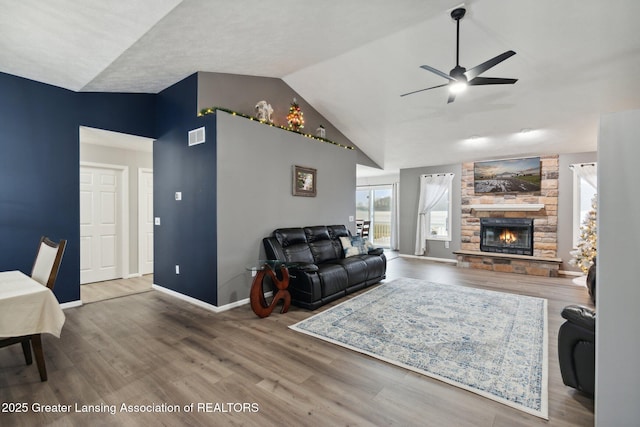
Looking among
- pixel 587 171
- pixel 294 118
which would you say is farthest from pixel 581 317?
pixel 587 171

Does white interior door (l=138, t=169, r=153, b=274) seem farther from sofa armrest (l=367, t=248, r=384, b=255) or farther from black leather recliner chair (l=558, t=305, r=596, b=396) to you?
black leather recliner chair (l=558, t=305, r=596, b=396)

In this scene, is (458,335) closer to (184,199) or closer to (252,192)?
(252,192)

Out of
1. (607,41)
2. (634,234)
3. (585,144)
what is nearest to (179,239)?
(634,234)

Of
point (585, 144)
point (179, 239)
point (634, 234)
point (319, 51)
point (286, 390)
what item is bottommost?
point (286, 390)

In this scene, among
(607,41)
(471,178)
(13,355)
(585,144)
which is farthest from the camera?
(471,178)

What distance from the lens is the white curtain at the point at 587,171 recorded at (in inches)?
223

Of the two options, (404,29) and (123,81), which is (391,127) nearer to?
(404,29)

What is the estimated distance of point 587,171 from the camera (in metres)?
5.73

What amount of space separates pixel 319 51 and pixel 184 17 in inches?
70.0

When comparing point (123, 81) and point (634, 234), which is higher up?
point (123, 81)

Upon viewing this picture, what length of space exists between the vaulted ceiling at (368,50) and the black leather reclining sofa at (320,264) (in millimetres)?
2427

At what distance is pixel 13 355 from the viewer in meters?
2.52

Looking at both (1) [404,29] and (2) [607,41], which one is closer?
(2) [607,41]

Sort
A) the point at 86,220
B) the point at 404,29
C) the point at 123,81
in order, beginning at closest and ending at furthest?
the point at 404,29
the point at 123,81
the point at 86,220
